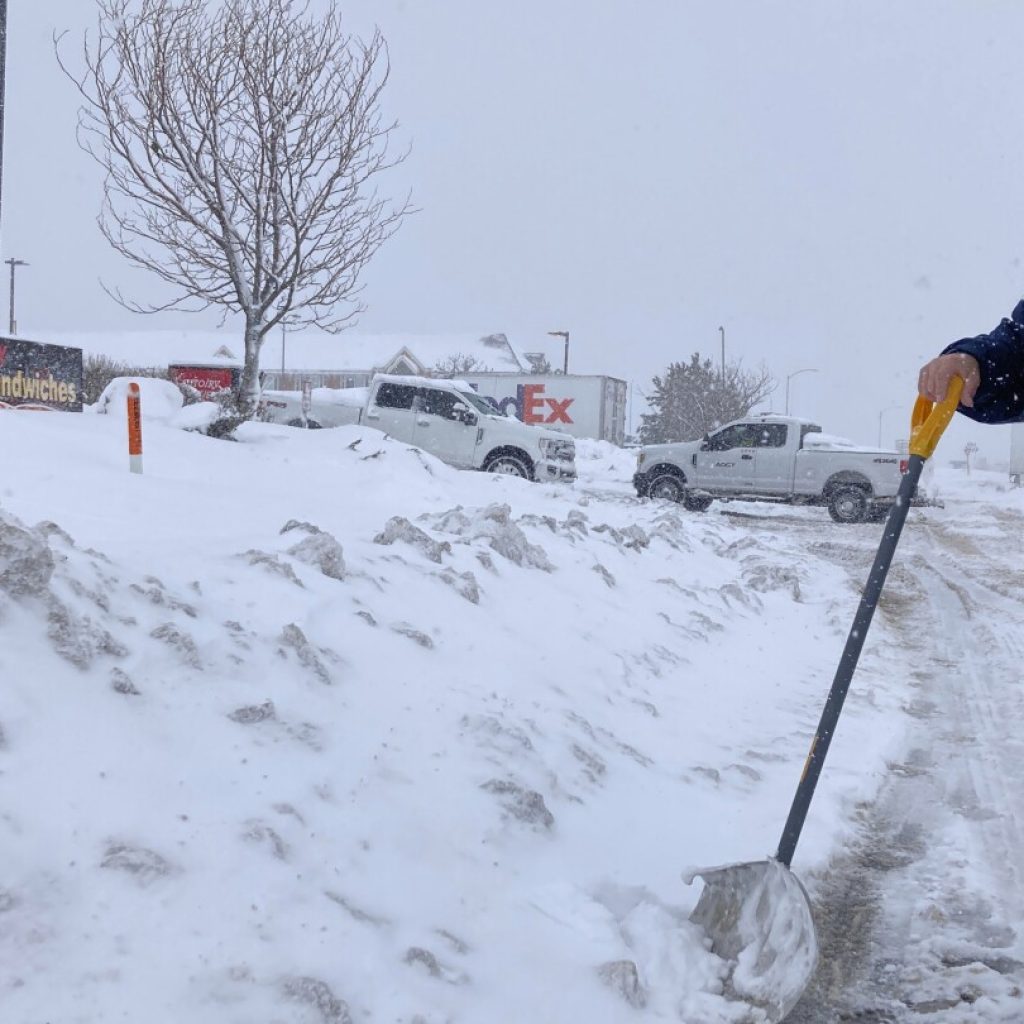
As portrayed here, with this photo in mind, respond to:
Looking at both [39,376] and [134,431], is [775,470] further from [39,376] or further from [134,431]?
[134,431]

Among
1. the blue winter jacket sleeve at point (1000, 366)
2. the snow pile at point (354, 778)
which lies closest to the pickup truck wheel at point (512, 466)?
A: the snow pile at point (354, 778)

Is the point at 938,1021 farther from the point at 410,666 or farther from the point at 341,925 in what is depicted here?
the point at 410,666

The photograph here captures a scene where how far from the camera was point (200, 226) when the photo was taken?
16.1 meters

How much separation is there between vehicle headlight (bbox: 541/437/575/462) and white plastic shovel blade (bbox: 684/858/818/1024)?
1481 centimetres

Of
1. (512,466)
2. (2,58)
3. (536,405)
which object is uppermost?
(2,58)

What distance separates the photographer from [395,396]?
57.7ft

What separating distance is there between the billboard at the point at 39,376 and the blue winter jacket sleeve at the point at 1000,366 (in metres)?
9.22

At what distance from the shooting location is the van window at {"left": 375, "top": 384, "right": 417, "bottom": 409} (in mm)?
17562

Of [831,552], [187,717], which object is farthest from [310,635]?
[831,552]

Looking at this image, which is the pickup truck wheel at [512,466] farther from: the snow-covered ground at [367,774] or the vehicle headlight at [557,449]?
the snow-covered ground at [367,774]

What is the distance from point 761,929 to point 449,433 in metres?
14.8

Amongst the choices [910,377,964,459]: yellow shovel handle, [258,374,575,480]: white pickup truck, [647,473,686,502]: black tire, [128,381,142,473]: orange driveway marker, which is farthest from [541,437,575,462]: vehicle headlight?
[910,377,964,459]: yellow shovel handle

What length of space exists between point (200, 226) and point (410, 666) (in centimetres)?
1374

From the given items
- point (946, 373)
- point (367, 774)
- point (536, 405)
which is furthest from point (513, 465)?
point (536, 405)
